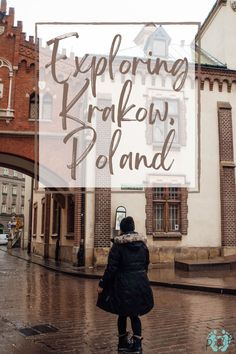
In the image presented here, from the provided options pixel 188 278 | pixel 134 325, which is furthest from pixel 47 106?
pixel 134 325

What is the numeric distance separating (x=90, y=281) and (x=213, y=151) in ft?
31.3

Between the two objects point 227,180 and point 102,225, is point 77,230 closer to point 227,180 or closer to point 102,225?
point 102,225

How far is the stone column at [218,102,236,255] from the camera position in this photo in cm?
1981

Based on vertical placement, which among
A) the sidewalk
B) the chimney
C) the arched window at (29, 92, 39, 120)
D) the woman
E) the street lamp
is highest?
the chimney

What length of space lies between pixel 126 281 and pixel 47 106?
15608 millimetres

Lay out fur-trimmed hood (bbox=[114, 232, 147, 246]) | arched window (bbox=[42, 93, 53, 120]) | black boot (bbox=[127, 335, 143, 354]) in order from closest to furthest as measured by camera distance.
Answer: black boot (bbox=[127, 335, 143, 354]) < fur-trimmed hood (bbox=[114, 232, 147, 246]) < arched window (bbox=[42, 93, 53, 120])

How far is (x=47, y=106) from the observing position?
19828 mm

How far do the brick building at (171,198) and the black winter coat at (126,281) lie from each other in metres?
12.8

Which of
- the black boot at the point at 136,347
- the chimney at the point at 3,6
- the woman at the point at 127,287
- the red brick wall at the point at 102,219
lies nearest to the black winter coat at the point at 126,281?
the woman at the point at 127,287

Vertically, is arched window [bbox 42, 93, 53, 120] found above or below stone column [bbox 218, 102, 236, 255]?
above

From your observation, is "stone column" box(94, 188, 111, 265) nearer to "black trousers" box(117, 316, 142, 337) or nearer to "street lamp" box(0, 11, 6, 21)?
"street lamp" box(0, 11, 6, 21)

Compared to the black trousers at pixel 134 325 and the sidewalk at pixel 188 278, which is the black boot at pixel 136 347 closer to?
the black trousers at pixel 134 325

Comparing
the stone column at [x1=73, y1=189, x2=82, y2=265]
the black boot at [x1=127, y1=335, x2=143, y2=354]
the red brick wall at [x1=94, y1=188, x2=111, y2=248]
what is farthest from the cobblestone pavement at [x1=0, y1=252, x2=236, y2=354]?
the stone column at [x1=73, y1=189, x2=82, y2=265]

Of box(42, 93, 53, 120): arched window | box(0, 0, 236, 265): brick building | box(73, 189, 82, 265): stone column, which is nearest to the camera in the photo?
box(0, 0, 236, 265): brick building
